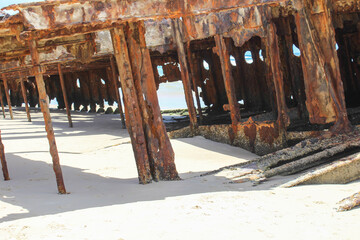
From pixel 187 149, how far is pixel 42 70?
16.9 feet

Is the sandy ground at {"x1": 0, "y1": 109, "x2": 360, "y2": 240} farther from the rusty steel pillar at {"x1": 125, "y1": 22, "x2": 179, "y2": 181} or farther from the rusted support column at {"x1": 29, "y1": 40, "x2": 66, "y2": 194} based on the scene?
the rusty steel pillar at {"x1": 125, "y1": 22, "x2": 179, "y2": 181}

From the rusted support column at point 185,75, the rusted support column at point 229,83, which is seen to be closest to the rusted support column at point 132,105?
the rusted support column at point 229,83

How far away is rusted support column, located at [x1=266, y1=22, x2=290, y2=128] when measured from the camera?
10.6m

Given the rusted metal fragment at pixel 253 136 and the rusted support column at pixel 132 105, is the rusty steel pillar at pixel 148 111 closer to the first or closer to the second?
the rusted support column at pixel 132 105

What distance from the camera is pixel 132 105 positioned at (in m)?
7.50

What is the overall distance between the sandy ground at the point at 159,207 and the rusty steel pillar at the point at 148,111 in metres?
0.35

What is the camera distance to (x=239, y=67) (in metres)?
18.4

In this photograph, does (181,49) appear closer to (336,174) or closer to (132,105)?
(132,105)

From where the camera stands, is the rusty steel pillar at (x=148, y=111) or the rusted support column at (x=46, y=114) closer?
the rusted support column at (x=46, y=114)

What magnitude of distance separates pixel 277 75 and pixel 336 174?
4082 mm

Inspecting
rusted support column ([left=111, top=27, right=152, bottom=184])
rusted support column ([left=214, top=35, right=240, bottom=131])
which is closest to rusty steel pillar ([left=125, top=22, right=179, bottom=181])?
rusted support column ([left=111, top=27, right=152, bottom=184])

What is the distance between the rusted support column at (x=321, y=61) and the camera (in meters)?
9.32

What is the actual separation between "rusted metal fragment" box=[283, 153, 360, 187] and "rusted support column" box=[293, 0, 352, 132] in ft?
7.59

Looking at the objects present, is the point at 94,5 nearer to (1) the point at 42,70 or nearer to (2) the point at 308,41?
(1) the point at 42,70
